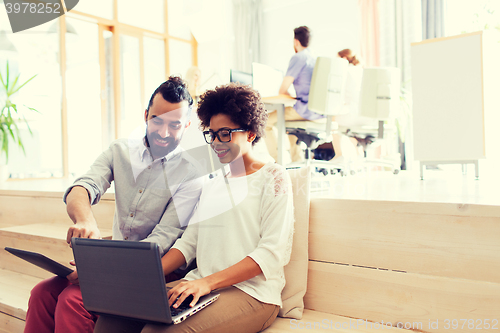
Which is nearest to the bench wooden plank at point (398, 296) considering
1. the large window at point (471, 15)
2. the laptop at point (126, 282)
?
the laptop at point (126, 282)

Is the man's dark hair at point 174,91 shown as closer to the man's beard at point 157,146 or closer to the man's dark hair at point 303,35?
the man's beard at point 157,146

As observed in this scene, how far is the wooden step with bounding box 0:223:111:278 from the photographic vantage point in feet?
5.95

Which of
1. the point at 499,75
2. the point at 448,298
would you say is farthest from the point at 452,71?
the point at 448,298

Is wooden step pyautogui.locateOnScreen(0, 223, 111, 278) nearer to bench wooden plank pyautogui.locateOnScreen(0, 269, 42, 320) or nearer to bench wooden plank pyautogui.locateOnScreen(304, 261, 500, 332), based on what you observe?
bench wooden plank pyautogui.locateOnScreen(0, 269, 42, 320)

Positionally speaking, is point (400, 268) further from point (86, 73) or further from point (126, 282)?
point (86, 73)

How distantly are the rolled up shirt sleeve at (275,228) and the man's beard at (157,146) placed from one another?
43cm

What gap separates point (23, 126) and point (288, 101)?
3598 mm

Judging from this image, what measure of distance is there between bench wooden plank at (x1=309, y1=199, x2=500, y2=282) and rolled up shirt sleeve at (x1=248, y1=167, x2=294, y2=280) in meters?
0.20

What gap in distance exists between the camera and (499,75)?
2.12 meters

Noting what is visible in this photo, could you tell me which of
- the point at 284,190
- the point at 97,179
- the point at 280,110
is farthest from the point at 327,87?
the point at 97,179

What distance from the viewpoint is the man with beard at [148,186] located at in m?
1.21

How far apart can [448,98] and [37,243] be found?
232 cm

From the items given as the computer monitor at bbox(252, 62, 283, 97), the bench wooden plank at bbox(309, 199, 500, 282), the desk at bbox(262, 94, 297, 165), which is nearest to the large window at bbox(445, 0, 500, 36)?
the computer monitor at bbox(252, 62, 283, 97)

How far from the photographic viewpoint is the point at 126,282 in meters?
0.88
